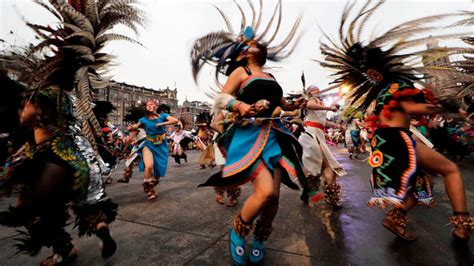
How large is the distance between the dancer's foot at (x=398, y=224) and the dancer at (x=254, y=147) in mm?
1107

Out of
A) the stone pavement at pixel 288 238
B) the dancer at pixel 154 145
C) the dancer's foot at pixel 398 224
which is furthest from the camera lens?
the dancer at pixel 154 145

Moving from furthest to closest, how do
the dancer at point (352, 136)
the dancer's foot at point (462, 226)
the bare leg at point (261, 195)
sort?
1. the dancer at point (352, 136)
2. the dancer's foot at point (462, 226)
3. the bare leg at point (261, 195)

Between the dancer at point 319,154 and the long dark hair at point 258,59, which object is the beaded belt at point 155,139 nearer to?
the dancer at point 319,154

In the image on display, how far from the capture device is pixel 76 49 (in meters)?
2.06

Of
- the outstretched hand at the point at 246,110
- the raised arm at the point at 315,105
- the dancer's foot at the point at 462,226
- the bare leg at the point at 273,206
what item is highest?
the raised arm at the point at 315,105

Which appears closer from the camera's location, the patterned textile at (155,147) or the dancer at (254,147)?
the dancer at (254,147)

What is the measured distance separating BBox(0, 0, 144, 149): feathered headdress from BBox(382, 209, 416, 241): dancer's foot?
3023mm

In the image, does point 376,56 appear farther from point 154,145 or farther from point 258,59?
point 154,145

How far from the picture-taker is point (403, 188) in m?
2.02

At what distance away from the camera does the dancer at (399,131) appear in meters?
2.04

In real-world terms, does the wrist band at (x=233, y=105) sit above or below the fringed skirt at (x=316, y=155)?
above

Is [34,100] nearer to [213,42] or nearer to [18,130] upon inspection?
[18,130]

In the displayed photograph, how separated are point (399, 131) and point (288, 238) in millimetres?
1494

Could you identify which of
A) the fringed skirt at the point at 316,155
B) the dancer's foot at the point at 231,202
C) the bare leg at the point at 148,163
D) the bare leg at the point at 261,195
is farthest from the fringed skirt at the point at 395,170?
the bare leg at the point at 148,163
